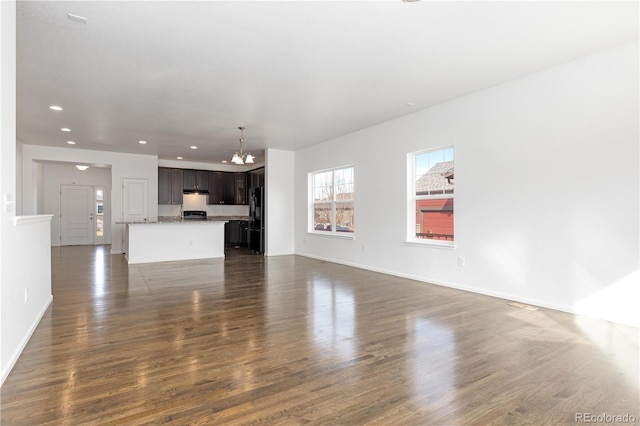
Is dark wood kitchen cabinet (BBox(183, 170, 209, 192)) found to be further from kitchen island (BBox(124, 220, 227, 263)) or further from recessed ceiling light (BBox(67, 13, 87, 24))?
recessed ceiling light (BBox(67, 13, 87, 24))

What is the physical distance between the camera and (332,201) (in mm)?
7512

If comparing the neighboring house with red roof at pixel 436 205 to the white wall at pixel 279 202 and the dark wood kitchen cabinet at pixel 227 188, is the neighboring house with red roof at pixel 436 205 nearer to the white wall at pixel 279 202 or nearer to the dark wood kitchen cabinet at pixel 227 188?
the white wall at pixel 279 202

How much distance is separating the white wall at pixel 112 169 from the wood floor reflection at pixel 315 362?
5.04 meters

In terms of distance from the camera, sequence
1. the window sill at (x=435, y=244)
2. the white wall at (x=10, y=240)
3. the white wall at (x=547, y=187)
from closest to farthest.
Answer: the white wall at (x=10, y=240)
the white wall at (x=547, y=187)
the window sill at (x=435, y=244)

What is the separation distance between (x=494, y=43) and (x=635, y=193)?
1.90 meters

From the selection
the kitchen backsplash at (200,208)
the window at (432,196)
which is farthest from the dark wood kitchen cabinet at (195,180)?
the window at (432,196)

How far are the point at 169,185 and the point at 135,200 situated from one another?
3.68 ft

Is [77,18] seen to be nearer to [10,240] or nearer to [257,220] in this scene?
[10,240]

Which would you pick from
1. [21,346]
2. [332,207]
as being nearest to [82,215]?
[332,207]

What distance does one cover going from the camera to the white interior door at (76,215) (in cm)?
1062

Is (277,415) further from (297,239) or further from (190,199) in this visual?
(190,199)

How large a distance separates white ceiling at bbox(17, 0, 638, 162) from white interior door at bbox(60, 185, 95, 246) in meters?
6.00

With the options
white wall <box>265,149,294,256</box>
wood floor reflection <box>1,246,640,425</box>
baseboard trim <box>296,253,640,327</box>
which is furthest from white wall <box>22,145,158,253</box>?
baseboard trim <box>296,253,640,327</box>

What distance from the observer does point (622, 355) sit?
2.56m
